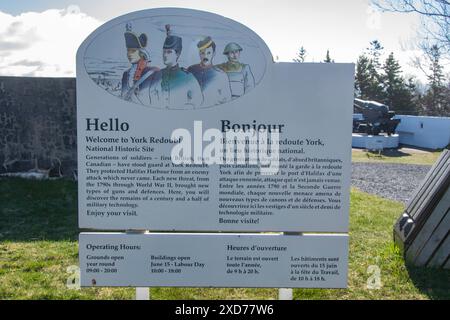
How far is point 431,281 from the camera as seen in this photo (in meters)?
4.02

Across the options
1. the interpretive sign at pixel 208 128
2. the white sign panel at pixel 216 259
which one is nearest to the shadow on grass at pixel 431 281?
the white sign panel at pixel 216 259

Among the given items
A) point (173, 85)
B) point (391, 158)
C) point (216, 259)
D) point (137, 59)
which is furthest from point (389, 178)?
point (137, 59)

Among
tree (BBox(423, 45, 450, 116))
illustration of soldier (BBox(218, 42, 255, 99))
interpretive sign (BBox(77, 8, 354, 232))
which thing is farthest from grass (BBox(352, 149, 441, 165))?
tree (BBox(423, 45, 450, 116))

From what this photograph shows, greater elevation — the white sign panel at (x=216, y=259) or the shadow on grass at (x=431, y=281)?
the white sign panel at (x=216, y=259)

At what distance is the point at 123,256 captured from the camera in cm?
326

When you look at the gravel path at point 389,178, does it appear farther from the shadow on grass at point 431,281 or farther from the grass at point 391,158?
the shadow on grass at point 431,281

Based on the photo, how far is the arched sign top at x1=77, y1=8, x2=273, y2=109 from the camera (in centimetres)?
305

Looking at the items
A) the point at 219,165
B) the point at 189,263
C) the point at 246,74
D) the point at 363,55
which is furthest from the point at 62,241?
the point at 363,55

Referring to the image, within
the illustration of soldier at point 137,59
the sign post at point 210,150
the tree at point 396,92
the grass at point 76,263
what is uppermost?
the tree at point 396,92

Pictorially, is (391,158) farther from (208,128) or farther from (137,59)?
(137,59)

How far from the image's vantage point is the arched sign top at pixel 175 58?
120 inches

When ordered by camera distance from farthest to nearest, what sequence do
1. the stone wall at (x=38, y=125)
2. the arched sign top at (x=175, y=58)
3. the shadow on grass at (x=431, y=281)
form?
the stone wall at (x=38, y=125) → the shadow on grass at (x=431, y=281) → the arched sign top at (x=175, y=58)

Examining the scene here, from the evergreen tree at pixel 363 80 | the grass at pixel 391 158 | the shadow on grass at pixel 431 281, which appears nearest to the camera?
the shadow on grass at pixel 431 281

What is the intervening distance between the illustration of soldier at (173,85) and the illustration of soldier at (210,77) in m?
0.05
